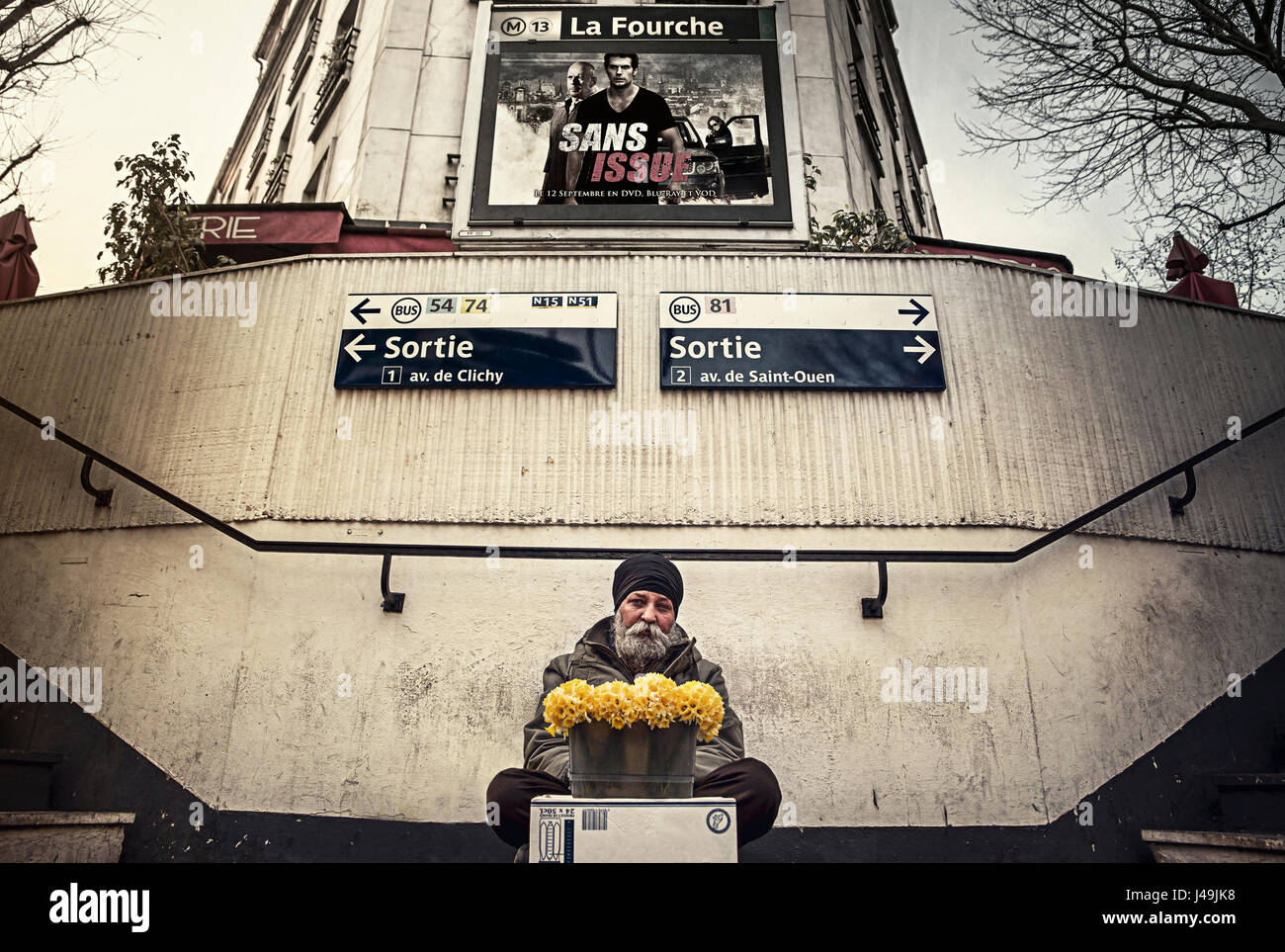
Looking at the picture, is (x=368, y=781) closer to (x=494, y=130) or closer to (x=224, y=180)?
(x=494, y=130)

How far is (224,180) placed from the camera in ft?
66.0

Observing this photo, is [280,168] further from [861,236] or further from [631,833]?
[631,833]

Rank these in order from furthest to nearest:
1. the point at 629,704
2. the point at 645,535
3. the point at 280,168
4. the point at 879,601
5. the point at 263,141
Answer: the point at 263,141, the point at 280,168, the point at 645,535, the point at 879,601, the point at 629,704

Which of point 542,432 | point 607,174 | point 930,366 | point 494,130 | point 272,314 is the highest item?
point 494,130

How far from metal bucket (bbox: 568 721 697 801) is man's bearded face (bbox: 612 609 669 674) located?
1.30m

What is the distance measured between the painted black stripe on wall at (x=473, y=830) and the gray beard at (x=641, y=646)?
1393 mm

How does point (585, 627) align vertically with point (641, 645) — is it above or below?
above

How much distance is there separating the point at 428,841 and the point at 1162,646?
506 cm

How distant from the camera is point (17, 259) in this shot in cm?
816

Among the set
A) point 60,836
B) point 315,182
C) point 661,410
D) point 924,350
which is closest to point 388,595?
point 60,836

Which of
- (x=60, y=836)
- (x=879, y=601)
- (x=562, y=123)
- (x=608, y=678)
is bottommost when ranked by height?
(x=60, y=836)

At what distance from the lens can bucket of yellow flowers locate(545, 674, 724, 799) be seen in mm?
3504
